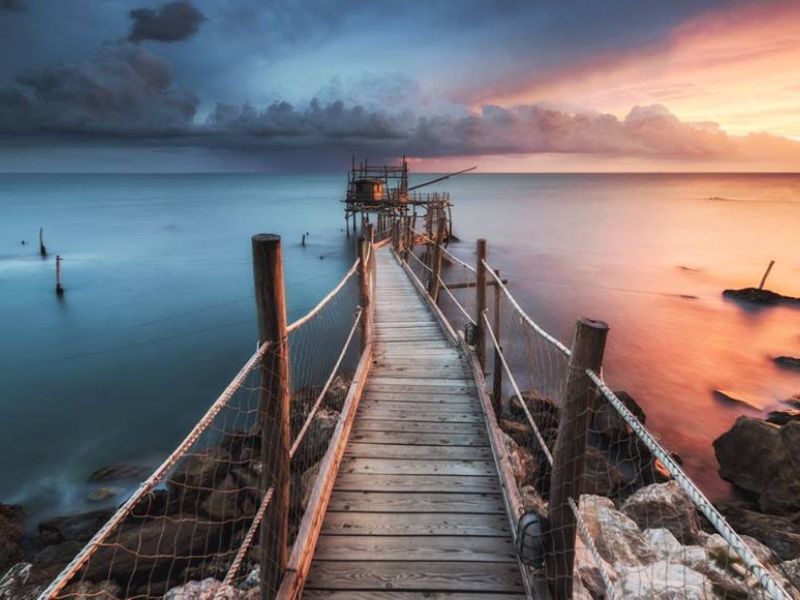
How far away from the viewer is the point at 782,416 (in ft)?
36.7

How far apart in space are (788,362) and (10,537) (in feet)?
72.1

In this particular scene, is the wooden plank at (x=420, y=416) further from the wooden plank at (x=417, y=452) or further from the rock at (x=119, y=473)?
the rock at (x=119, y=473)

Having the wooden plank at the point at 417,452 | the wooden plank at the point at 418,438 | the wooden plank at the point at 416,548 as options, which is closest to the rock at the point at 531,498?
the wooden plank at the point at 418,438

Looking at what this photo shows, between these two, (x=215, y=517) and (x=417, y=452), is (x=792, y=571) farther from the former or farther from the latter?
(x=215, y=517)

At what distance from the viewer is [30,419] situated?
11383 mm

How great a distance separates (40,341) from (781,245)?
2233 inches

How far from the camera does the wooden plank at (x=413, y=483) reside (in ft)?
12.8

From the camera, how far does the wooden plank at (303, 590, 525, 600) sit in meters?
2.93

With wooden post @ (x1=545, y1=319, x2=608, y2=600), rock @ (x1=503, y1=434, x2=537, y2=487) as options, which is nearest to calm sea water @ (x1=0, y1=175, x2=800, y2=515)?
rock @ (x1=503, y1=434, x2=537, y2=487)

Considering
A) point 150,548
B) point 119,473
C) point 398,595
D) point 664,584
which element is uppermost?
point 398,595

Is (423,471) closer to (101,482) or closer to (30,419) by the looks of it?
(101,482)

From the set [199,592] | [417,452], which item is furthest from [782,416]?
[199,592]

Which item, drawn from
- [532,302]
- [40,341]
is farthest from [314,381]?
[532,302]

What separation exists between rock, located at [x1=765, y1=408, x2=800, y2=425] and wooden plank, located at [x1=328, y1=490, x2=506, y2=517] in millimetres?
11612
